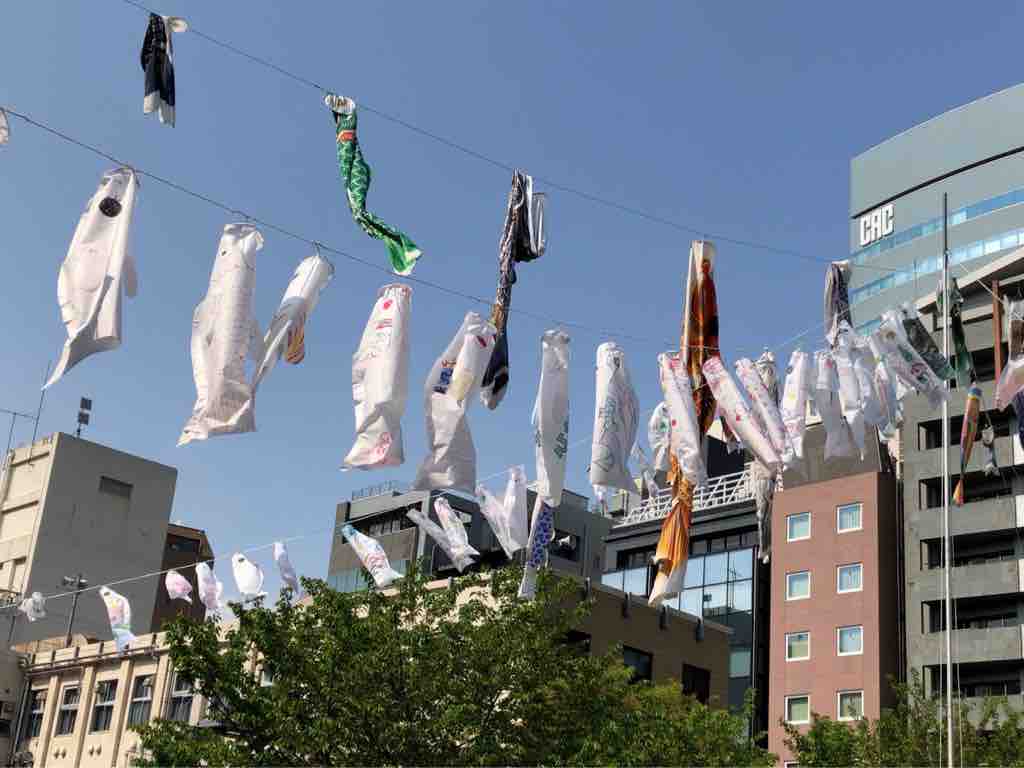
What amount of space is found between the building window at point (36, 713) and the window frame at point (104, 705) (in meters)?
3.99

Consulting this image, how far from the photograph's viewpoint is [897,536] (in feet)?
175

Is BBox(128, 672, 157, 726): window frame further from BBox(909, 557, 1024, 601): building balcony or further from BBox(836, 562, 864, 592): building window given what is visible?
BBox(909, 557, 1024, 601): building balcony

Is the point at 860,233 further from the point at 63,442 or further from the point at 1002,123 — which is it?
the point at 63,442

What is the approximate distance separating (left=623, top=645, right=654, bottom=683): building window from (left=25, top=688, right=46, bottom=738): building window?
2600cm

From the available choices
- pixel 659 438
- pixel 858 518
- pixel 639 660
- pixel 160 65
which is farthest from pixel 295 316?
pixel 858 518

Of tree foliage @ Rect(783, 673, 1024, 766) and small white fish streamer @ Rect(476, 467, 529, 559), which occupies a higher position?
small white fish streamer @ Rect(476, 467, 529, 559)

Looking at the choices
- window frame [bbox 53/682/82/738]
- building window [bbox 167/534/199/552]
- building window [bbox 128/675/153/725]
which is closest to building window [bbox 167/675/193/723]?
building window [bbox 128/675/153/725]

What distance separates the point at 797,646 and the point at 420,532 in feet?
69.8

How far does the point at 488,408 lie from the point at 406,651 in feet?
16.4

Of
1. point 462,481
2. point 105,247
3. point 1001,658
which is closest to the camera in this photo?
point 105,247

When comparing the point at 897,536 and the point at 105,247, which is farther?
the point at 897,536

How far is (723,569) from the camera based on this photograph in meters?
55.4

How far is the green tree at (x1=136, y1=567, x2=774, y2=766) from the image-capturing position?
20938mm

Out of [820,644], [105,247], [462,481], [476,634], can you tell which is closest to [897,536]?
[820,644]
